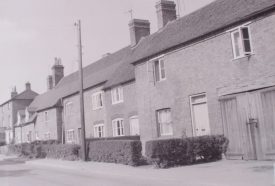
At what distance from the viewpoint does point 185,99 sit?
20.0 metres

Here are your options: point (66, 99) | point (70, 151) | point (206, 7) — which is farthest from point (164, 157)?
point (66, 99)

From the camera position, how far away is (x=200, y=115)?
19156 mm

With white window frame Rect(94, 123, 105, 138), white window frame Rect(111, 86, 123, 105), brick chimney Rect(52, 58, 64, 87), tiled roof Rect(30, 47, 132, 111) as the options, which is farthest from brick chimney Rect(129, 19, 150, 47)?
brick chimney Rect(52, 58, 64, 87)

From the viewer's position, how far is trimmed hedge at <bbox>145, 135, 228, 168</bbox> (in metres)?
15.8

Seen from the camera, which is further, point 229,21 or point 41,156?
point 41,156

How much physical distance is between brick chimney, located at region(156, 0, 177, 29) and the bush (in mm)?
11037

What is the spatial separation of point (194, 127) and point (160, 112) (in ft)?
11.6

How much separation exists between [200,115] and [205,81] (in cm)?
196

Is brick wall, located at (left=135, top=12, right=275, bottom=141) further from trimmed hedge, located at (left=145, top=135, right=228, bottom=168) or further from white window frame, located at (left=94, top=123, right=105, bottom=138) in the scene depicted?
white window frame, located at (left=94, top=123, right=105, bottom=138)

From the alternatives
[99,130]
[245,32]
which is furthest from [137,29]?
[245,32]

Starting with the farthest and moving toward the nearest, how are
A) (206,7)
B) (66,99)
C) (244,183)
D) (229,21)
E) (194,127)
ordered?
1. (66,99)
2. (206,7)
3. (194,127)
4. (229,21)
5. (244,183)

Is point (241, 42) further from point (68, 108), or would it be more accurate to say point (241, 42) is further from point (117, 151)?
point (68, 108)

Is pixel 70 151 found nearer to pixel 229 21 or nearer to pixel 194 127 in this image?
pixel 194 127

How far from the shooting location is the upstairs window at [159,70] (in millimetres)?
22311
